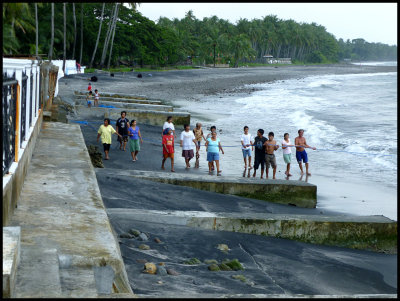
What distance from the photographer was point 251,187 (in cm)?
1172

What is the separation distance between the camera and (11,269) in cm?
412

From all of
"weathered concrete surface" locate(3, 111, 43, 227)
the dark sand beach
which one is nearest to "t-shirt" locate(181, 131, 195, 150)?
the dark sand beach

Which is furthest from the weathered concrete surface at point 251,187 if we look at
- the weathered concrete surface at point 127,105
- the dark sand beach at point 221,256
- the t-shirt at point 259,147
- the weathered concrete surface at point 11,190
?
the weathered concrete surface at point 127,105

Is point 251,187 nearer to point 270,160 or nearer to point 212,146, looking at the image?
point 270,160

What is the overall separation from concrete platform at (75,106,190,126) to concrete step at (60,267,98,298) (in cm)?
1837

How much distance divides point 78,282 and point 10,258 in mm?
777

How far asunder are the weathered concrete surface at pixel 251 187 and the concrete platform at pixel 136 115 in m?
12.0

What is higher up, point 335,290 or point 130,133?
point 130,133

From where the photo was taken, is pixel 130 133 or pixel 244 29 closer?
pixel 130 133

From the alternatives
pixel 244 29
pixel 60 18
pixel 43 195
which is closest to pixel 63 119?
pixel 43 195

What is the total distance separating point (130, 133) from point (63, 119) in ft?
18.3

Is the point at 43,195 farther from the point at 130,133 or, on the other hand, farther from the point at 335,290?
the point at 130,133

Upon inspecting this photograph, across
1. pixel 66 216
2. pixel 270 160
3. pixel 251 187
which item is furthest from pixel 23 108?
pixel 270 160

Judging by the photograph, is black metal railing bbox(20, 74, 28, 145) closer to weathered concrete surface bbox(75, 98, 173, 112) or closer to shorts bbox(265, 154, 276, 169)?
shorts bbox(265, 154, 276, 169)
